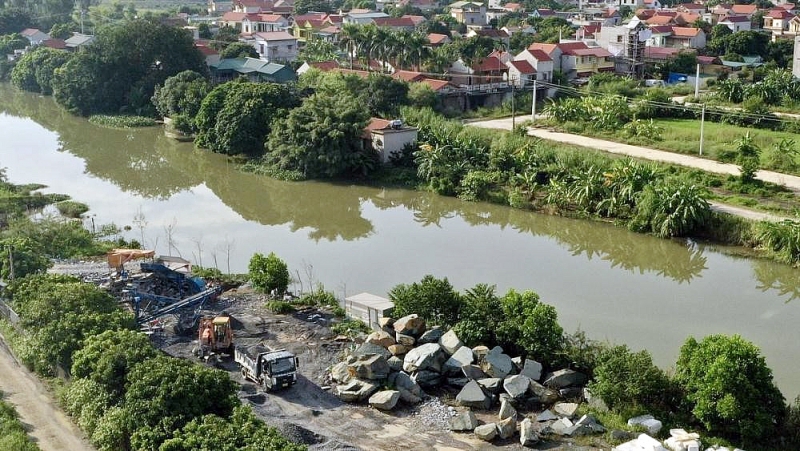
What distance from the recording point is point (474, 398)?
12.4 m

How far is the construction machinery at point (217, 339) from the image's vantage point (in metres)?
14.1

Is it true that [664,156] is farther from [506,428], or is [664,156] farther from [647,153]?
[506,428]

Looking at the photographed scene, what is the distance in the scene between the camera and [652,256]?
19.9 meters

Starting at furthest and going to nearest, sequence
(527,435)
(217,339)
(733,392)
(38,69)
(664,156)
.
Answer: (38,69)
(664,156)
(217,339)
(527,435)
(733,392)

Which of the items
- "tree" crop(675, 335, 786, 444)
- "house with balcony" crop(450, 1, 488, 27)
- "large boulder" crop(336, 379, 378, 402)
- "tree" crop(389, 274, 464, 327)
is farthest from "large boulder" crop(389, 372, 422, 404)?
"house with balcony" crop(450, 1, 488, 27)

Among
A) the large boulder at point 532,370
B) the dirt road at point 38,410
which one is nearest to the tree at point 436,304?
the large boulder at point 532,370

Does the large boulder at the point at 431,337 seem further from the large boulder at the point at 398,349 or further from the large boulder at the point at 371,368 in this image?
the large boulder at the point at 371,368

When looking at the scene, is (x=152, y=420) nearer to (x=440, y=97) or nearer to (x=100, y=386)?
(x=100, y=386)

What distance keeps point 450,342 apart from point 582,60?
93.6 ft

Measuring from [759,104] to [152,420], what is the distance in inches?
1060

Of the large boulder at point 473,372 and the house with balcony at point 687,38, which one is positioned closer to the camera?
the large boulder at point 473,372

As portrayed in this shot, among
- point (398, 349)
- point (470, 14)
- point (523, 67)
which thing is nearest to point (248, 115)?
point (523, 67)

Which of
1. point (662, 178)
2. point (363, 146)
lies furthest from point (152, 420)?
point (363, 146)

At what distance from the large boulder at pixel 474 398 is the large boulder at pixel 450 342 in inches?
37.8
